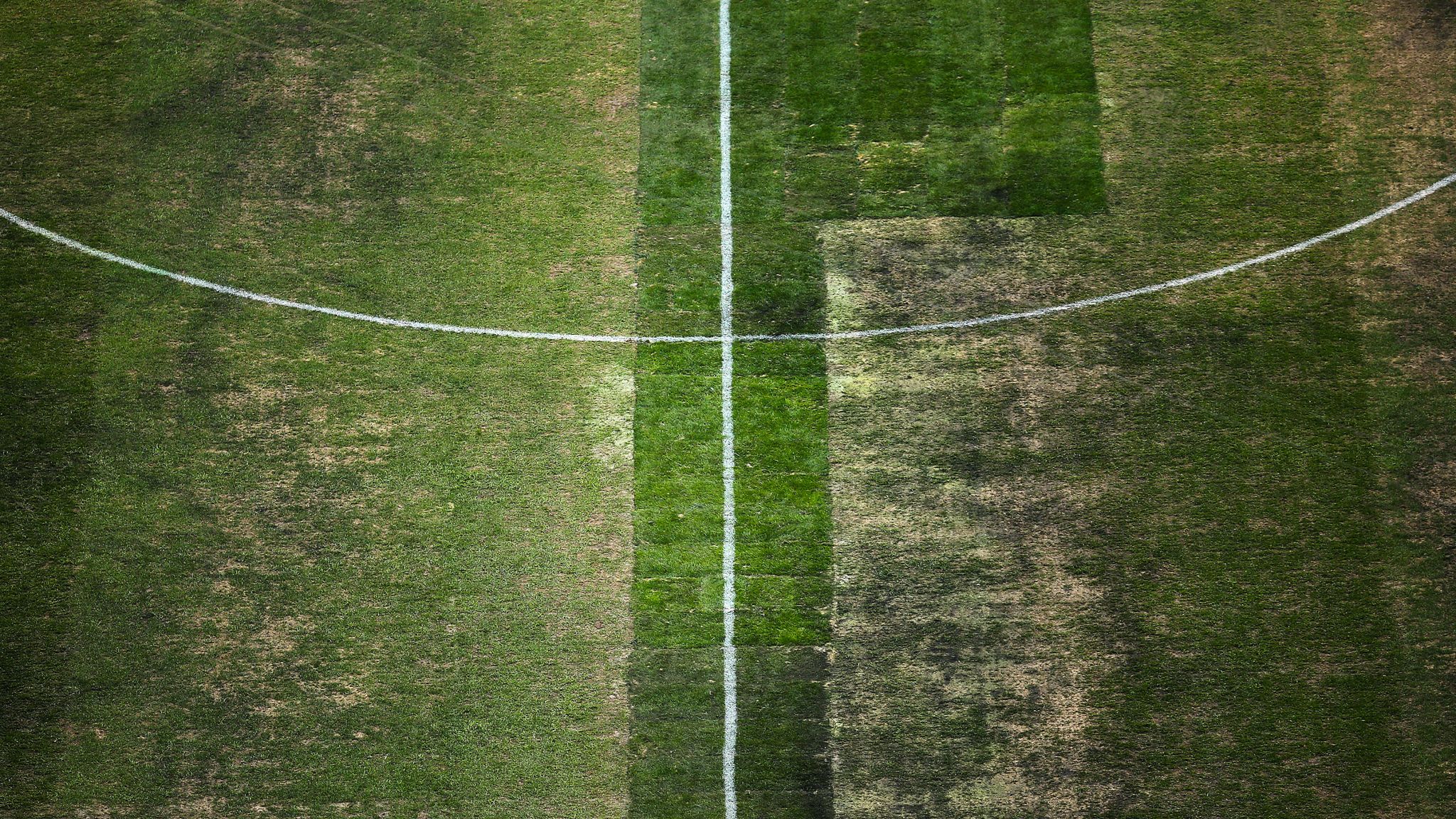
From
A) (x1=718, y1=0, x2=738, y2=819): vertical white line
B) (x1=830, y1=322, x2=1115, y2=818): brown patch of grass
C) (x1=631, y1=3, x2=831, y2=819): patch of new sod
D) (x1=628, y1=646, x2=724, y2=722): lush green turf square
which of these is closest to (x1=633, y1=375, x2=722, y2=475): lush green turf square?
(x1=631, y1=3, x2=831, y2=819): patch of new sod

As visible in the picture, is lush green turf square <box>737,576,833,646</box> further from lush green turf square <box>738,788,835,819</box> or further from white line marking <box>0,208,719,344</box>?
white line marking <box>0,208,719,344</box>

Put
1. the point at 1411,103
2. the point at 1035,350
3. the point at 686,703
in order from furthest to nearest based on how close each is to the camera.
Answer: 1. the point at 1411,103
2. the point at 1035,350
3. the point at 686,703

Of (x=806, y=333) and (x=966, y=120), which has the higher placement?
(x=966, y=120)

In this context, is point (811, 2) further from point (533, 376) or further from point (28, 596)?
point (28, 596)

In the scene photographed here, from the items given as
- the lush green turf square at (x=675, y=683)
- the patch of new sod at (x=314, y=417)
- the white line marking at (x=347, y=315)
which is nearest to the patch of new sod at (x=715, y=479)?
the lush green turf square at (x=675, y=683)

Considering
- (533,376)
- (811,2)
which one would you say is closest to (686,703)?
(533,376)
